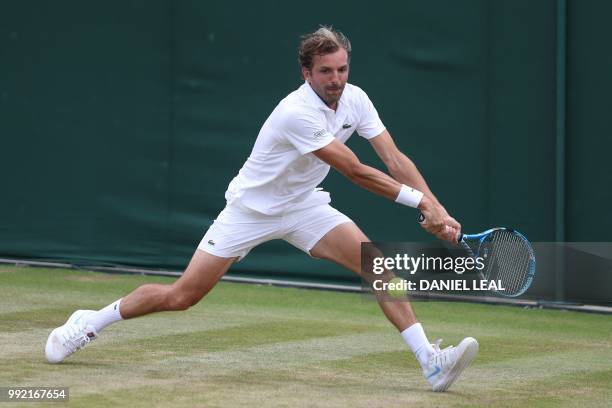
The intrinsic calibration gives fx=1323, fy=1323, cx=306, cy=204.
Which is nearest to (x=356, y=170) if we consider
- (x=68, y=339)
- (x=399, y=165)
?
(x=399, y=165)

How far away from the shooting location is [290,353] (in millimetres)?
7645

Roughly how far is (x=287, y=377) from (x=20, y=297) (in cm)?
363

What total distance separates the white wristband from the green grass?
3.05ft

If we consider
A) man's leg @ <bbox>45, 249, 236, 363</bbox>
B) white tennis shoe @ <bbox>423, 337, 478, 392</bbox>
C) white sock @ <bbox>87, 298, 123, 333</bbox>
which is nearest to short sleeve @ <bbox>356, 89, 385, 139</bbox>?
man's leg @ <bbox>45, 249, 236, 363</bbox>

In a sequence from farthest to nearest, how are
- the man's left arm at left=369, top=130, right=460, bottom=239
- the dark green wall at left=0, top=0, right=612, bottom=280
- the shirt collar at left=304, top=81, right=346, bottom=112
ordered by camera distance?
the dark green wall at left=0, top=0, right=612, bottom=280 → the man's left arm at left=369, top=130, right=460, bottom=239 → the shirt collar at left=304, top=81, right=346, bottom=112

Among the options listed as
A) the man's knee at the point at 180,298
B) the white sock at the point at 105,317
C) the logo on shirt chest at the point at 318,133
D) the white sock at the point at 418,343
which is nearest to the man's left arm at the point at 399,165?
the logo on shirt chest at the point at 318,133

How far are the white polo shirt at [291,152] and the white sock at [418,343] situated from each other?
2.80ft

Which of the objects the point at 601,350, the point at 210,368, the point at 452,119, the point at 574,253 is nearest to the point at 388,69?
the point at 452,119

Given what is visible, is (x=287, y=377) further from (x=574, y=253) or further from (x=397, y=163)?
(x=574, y=253)

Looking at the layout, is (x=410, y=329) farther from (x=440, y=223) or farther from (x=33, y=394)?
(x=33, y=394)

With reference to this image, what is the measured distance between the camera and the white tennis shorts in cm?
673

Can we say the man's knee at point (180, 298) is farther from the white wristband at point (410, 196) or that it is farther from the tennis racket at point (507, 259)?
the tennis racket at point (507, 259)

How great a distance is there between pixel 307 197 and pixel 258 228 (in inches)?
12.1

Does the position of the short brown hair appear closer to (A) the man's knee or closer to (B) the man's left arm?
(B) the man's left arm
